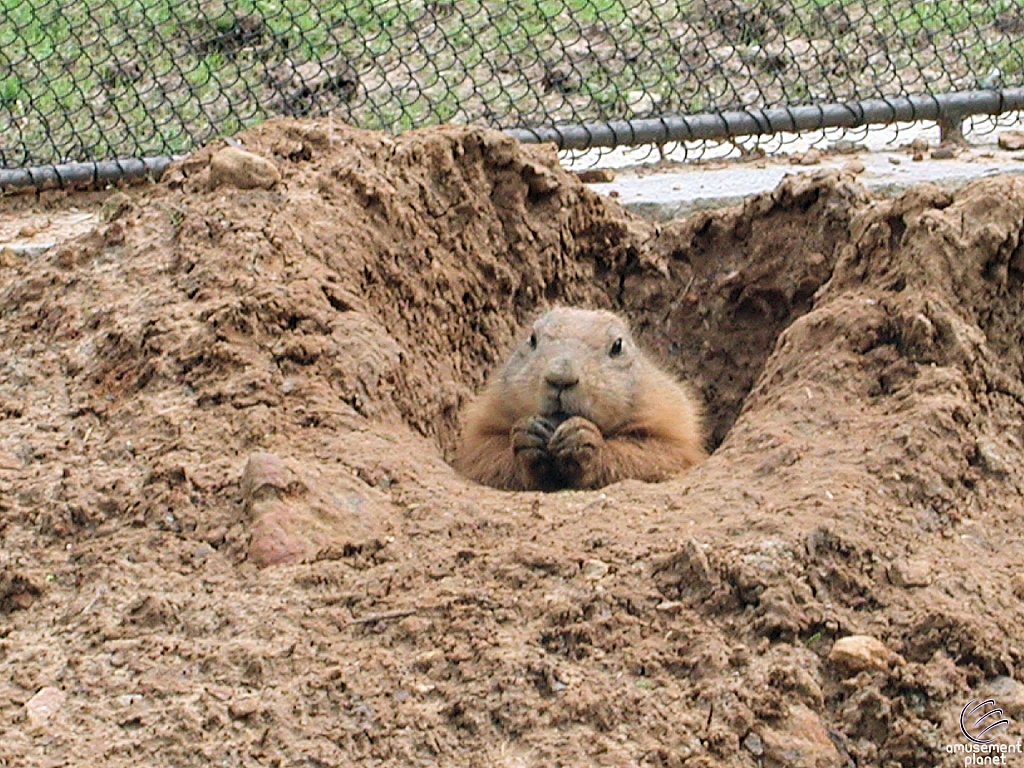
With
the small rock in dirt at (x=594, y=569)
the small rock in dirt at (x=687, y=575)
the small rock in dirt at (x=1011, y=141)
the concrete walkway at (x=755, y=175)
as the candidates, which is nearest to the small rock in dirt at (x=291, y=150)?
the concrete walkway at (x=755, y=175)

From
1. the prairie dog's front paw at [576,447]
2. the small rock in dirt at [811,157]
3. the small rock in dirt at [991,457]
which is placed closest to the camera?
the small rock in dirt at [991,457]

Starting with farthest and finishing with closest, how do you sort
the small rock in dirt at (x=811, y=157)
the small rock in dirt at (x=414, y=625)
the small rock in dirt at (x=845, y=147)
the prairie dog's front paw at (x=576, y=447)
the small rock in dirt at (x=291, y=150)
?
the small rock in dirt at (x=845, y=147) < the small rock in dirt at (x=811, y=157) < the small rock in dirt at (x=291, y=150) < the prairie dog's front paw at (x=576, y=447) < the small rock in dirt at (x=414, y=625)

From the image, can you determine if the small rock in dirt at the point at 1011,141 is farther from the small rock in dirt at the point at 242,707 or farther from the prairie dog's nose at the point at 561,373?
the small rock in dirt at the point at 242,707

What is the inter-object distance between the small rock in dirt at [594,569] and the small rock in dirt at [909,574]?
0.70 meters

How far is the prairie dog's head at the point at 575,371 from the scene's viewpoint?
5.70 metres

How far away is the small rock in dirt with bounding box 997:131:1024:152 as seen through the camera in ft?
30.3

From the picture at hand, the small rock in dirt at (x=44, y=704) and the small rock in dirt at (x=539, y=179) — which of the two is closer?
the small rock in dirt at (x=44, y=704)

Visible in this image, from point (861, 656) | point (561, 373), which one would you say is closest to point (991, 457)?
point (861, 656)

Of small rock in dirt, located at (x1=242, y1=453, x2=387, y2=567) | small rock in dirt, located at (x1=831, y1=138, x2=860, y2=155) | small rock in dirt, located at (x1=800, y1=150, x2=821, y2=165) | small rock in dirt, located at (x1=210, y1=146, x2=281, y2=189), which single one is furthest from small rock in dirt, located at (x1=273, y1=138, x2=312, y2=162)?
small rock in dirt, located at (x1=831, y1=138, x2=860, y2=155)

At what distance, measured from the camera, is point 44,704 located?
343cm

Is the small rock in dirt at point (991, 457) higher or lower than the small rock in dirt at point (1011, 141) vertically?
higher

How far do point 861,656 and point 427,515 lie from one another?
1.28 metres

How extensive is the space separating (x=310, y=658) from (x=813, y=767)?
3.74ft

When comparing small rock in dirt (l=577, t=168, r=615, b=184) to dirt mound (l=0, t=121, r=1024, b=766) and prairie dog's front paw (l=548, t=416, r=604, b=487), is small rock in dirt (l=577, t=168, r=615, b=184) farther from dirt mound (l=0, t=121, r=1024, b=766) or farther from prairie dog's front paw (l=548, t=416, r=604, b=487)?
prairie dog's front paw (l=548, t=416, r=604, b=487)
